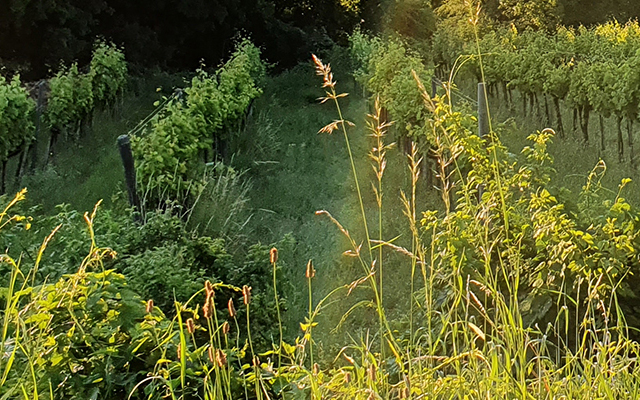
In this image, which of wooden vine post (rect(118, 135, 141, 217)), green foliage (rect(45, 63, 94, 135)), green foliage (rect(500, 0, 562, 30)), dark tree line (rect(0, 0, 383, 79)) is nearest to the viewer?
wooden vine post (rect(118, 135, 141, 217))

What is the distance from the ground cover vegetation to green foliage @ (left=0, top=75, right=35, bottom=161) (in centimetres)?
9

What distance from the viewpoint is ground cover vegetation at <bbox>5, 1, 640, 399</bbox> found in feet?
6.16

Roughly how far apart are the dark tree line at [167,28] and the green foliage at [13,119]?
27.5 ft

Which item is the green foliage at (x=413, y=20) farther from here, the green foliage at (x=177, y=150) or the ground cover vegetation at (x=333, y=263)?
the green foliage at (x=177, y=150)

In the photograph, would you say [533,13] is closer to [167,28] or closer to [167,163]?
[167,28]

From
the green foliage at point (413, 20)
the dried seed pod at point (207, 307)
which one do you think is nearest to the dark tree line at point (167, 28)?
the green foliage at point (413, 20)

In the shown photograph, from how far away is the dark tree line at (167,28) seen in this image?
693 inches

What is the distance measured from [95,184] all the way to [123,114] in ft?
24.0

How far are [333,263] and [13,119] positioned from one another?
16.0ft

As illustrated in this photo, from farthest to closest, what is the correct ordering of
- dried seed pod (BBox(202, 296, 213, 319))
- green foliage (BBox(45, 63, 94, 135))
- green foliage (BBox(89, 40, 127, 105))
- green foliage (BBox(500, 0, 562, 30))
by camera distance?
green foliage (BBox(500, 0, 562, 30)) < green foliage (BBox(89, 40, 127, 105)) < green foliage (BBox(45, 63, 94, 135)) < dried seed pod (BBox(202, 296, 213, 319))

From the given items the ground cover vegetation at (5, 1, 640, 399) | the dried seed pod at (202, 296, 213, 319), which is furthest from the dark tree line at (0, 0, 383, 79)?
the dried seed pod at (202, 296, 213, 319)

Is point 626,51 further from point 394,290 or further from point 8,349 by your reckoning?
point 8,349

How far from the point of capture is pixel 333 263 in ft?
20.0

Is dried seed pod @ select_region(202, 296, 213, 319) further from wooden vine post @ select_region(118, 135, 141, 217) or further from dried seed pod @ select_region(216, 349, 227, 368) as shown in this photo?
wooden vine post @ select_region(118, 135, 141, 217)
